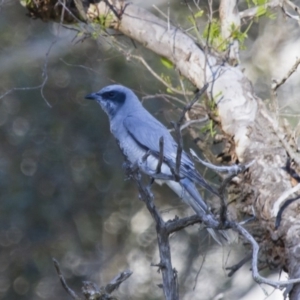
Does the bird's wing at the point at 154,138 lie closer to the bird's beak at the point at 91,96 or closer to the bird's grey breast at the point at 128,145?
the bird's grey breast at the point at 128,145

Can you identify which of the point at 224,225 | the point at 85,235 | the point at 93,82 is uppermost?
the point at 224,225

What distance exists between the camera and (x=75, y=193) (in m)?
7.23

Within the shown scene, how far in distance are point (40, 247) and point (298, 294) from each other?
414cm

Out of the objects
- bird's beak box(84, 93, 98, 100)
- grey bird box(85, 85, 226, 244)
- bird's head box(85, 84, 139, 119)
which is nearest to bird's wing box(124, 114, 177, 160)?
grey bird box(85, 85, 226, 244)

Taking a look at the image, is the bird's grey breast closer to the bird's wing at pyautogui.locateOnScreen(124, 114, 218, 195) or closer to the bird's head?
the bird's wing at pyautogui.locateOnScreen(124, 114, 218, 195)

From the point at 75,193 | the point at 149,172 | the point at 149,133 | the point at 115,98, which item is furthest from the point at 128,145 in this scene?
the point at 75,193

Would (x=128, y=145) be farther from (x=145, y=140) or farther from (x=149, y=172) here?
(x=149, y=172)

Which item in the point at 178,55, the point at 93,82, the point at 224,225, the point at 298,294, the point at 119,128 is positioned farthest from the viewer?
the point at 93,82

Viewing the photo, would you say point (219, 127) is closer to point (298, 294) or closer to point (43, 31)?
point (298, 294)

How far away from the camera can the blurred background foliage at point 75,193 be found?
7137 mm

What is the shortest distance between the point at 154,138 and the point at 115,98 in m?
0.53

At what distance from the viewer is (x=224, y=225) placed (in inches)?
113

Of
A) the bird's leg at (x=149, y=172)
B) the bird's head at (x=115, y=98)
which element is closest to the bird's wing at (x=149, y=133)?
the bird's head at (x=115, y=98)

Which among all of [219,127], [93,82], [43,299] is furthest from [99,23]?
[43,299]
